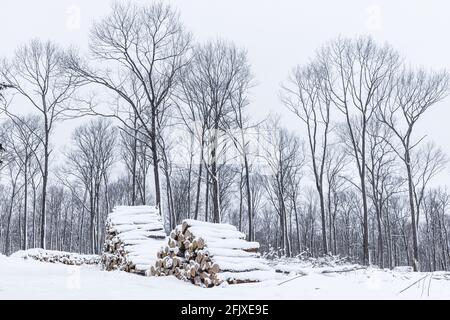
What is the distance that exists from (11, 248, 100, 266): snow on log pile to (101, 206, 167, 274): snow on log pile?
8863 millimetres

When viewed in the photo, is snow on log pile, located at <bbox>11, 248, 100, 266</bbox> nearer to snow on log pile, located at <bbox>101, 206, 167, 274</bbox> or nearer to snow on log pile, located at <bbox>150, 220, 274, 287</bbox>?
snow on log pile, located at <bbox>101, 206, 167, 274</bbox>

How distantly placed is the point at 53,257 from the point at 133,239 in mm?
12931

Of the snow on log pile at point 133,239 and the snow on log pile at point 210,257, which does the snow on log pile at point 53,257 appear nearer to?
the snow on log pile at point 133,239

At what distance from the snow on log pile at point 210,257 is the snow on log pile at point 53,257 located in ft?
47.6

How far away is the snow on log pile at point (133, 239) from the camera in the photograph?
9.96 m

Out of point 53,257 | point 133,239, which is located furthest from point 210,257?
point 53,257

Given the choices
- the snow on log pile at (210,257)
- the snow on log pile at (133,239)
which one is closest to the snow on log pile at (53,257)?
the snow on log pile at (133,239)

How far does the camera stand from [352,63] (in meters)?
21.0

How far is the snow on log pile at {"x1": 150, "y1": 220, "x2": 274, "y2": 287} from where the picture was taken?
259 inches

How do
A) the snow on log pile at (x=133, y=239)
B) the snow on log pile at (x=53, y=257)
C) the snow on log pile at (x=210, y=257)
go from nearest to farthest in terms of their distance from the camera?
the snow on log pile at (x=210, y=257)
the snow on log pile at (x=133, y=239)
the snow on log pile at (x=53, y=257)

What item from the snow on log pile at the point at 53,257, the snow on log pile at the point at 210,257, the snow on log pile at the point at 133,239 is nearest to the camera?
the snow on log pile at the point at 210,257

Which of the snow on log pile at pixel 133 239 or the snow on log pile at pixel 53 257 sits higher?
the snow on log pile at pixel 133 239

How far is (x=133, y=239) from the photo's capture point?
11430mm
